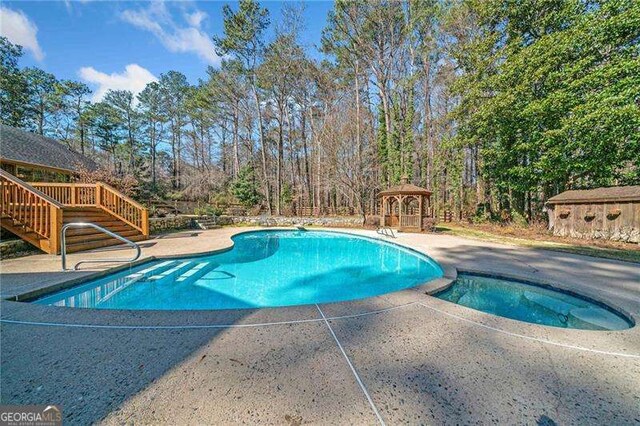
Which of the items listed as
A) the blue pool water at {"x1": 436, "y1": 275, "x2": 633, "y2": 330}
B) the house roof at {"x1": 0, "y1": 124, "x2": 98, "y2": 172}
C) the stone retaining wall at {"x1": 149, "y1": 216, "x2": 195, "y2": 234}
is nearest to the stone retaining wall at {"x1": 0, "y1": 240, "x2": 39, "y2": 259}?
the stone retaining wall at {"x1": 149, "y1": 216, "x2": 195, "y2": 234}

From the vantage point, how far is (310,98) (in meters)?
20.9

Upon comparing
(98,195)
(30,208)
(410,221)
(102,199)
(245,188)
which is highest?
(245,188)

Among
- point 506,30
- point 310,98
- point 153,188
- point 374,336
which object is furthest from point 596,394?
point 153,188

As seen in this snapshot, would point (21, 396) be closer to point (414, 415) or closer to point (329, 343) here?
point (329, 343)

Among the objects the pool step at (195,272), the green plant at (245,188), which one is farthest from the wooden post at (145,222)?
the green plant at (245,188)

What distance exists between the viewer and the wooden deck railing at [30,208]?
562 cm

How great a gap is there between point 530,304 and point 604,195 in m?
9.00

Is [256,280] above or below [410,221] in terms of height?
below

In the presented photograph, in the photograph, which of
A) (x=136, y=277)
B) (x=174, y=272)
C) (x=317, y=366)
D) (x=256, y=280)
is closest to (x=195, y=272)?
(x=174, y=272)

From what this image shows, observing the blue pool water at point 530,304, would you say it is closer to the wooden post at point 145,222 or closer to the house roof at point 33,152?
the wooden post at point 145,222

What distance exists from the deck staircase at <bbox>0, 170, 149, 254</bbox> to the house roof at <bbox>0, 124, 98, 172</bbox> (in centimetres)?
691

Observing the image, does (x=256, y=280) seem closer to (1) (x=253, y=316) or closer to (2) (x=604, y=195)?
(1) (x=253, y=316)

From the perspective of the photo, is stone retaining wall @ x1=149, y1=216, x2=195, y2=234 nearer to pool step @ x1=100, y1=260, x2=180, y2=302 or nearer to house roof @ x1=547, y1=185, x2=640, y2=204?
pool step @ x1=100, y1=260, x2=180, y2=302

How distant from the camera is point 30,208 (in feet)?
18.8
